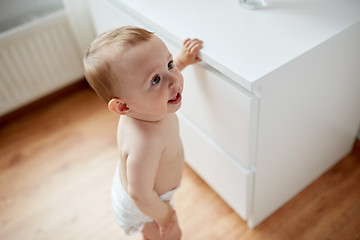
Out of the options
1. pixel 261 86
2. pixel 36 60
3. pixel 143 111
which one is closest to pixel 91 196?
pixel 36 60

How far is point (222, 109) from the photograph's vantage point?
960 millimetres

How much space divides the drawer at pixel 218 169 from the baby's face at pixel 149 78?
38 cm

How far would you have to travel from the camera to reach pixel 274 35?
2.92ft

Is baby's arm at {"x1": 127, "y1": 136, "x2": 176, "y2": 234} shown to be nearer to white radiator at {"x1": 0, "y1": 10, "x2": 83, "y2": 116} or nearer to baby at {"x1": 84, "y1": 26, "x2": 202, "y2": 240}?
baby at {"x1": 84, "y1": 26, "x2": 202, "y2": 240}

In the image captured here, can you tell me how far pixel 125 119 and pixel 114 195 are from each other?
0.87 ft

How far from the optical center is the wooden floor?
1.27m

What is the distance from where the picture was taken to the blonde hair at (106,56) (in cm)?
69

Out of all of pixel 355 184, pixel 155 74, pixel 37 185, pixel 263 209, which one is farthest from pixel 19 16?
pixel 355 184

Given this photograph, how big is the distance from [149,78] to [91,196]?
88 centimetres

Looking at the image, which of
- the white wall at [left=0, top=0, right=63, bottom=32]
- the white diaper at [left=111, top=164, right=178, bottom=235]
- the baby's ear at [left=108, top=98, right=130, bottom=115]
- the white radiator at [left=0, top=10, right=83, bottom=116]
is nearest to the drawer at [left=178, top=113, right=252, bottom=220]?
the white diaper at [left=111, top=164, right=178, bottom=235]

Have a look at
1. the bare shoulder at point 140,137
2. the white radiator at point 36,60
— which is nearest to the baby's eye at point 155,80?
the bare shoulder at point 140,137

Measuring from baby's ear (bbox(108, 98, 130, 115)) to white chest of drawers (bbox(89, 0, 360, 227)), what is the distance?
25cm

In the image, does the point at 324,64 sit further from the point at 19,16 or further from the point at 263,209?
the point at 19,16

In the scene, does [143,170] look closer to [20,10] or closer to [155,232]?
[155,232]
